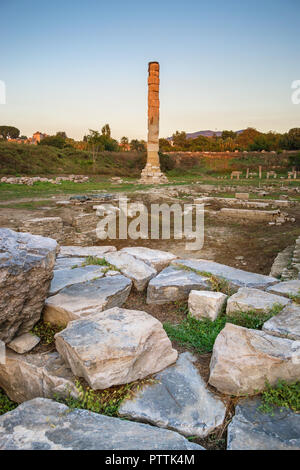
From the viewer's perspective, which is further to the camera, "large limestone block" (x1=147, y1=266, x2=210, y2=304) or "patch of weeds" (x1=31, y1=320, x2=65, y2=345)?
"large limestone block" (x1=147, y1=266, x2=210, y2=304)

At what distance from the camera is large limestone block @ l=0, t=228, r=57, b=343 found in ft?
6.79

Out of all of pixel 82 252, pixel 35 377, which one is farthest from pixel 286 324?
pixel 82 252

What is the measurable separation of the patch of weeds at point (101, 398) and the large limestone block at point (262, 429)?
0.62 metres

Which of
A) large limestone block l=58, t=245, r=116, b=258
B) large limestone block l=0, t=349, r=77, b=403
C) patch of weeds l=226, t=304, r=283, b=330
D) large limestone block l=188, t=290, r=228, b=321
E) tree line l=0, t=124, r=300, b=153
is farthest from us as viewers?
tree line l=0, t=124, r=300, b=153

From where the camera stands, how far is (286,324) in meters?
2.22

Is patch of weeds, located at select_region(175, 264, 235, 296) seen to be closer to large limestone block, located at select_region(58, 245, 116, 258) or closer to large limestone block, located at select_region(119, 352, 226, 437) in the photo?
large limestone block, located at select_region(119, 352, 226, 437)

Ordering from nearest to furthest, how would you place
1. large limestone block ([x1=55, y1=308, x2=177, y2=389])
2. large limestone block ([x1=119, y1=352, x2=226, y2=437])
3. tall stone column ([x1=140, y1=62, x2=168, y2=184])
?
large limestone block ([x1=119, y1=352, x2=226, y2=437]) < large limestone block ([x1=55, y1=308, x2=177, y2=389]) < tall stone column ([x1=140, y1=62, x2=168, y2=184])

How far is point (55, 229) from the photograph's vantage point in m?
7.83

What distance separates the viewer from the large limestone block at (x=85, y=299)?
2.44 meters

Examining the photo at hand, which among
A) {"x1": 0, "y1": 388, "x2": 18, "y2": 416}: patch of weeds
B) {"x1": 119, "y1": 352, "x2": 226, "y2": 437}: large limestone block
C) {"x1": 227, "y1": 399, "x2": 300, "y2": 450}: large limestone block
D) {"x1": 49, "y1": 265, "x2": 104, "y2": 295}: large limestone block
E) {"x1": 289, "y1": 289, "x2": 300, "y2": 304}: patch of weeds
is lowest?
{"x1": 0, "y1": 388, "x2": 18, "y2": 416}: patch of weeds

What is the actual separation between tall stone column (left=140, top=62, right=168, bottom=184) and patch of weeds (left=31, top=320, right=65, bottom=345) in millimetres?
19231

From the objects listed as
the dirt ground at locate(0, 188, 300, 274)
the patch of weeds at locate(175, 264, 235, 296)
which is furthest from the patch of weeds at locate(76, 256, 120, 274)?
the dirt ground at locate(0, 188, 300, 274)

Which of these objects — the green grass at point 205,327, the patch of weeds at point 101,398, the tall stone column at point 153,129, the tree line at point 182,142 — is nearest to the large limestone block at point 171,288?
the green grass at point 205,327
